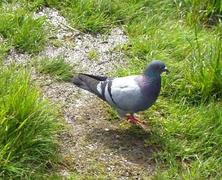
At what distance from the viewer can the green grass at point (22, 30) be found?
5.19 metres

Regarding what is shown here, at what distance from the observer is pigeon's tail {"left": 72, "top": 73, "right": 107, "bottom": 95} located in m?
4.52

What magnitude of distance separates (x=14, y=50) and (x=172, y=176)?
1972mm

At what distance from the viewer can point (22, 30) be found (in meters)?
5.21

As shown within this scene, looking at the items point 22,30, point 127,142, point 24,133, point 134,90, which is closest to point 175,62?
point 134,90

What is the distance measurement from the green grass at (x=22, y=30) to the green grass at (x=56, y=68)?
216mm

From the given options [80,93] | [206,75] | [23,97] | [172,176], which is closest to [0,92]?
[23,97]

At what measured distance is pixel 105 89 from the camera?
4.43m

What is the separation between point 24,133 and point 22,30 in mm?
1571

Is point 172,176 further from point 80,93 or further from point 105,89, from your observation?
point 80,93

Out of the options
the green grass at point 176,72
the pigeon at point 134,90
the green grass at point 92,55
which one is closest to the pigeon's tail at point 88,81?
the pigeon at point 134,90

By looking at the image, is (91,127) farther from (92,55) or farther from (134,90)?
(92,55)

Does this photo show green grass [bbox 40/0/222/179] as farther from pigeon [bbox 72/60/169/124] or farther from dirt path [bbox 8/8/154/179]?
pigeon [bbox 72/60/169/124]

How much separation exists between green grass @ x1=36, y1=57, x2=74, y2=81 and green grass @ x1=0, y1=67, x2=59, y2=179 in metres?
0.81

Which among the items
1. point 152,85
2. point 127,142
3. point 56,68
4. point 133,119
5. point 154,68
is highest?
point 154,68
